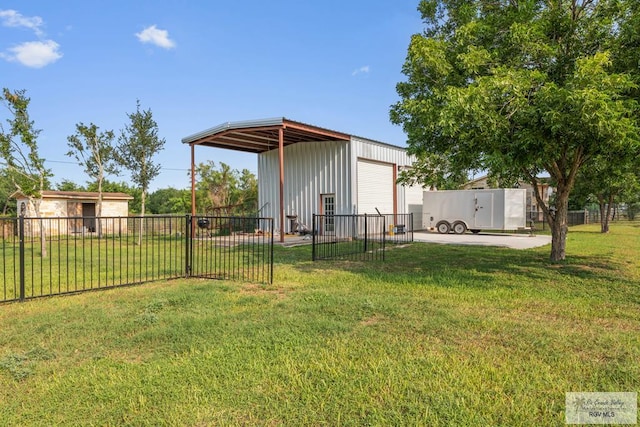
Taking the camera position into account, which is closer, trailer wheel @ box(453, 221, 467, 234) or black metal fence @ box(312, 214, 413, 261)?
black metal fence @ box(312, 214, 413, 261)

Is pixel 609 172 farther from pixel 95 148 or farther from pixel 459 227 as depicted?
pixel 95 148

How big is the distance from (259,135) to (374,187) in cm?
571

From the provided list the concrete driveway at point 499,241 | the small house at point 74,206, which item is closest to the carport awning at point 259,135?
the concrete driveway at point 499,241

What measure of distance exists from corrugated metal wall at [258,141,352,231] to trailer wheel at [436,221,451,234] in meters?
7.13

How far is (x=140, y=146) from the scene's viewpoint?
52.7 feet

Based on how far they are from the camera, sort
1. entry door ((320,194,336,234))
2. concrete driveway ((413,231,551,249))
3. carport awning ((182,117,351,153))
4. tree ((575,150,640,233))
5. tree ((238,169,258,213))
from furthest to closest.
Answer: tree ((238,169,258,213)), entry door ((320,194,336,234)), concrete driveway ((413,231,551,249)), carport awning ((182,117,351,153)), tree ((575,150,640,233))

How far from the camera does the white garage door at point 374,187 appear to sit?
16.2 metres

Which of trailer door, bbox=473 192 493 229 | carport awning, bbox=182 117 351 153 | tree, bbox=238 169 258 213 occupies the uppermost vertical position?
carport awning, bbox=182 117 351 153

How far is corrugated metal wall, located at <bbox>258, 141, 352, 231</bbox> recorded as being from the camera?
51.1 ft

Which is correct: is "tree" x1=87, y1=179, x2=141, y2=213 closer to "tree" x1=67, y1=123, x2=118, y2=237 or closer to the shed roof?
the shed roof

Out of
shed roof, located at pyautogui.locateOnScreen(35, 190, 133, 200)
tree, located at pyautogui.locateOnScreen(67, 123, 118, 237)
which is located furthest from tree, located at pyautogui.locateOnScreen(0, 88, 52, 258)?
shed roof, located at pyautogui.locateOnScreen(35, 190, 133, 200)

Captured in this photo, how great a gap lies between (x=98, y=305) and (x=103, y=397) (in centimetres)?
291

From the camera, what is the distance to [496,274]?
7.31m

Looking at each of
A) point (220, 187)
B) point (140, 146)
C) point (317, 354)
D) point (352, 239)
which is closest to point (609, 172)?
point (352, 239)
